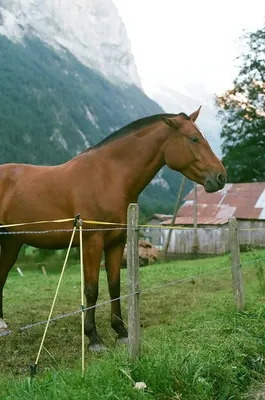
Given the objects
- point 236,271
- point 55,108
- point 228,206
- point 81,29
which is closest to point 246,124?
point 228,206

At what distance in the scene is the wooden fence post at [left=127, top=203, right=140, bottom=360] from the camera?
4188 millimetres

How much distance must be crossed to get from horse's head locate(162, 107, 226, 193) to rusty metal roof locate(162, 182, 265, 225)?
72.4 feet

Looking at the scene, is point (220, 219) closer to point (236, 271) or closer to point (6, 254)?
point (236, 271)

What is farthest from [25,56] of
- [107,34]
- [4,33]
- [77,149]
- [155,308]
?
[155,308]

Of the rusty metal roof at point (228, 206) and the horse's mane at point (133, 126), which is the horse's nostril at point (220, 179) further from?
the rusty metal roof at point (228, 206)

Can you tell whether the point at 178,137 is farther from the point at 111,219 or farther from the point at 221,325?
the point at 221,325

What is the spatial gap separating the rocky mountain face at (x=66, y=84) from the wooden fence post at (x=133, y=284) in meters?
49.2

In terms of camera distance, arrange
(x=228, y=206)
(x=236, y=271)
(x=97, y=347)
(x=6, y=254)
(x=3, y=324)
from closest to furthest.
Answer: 1. (x=97, y=347)
2. (x=236, y=271)
3. (x=3, y=324)
4. (x=6, y=254)
5. (x=228, y=206)

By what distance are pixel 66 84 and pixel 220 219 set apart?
88632mm

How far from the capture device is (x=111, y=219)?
5746 millimetres

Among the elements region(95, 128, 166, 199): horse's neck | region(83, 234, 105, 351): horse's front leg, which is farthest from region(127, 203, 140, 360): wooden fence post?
region(95, 128, 166, 199): horse's neck

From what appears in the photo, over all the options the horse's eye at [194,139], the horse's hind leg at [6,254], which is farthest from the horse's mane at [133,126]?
the horse's hind leg at [6,254]

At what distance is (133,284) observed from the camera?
4.27 metres

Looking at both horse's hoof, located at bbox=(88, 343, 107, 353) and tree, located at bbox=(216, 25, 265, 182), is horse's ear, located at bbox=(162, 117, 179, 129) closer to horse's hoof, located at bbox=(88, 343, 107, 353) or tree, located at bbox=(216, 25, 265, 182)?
horse's hoof, located at bbox=(88, 343, 107, 353)
